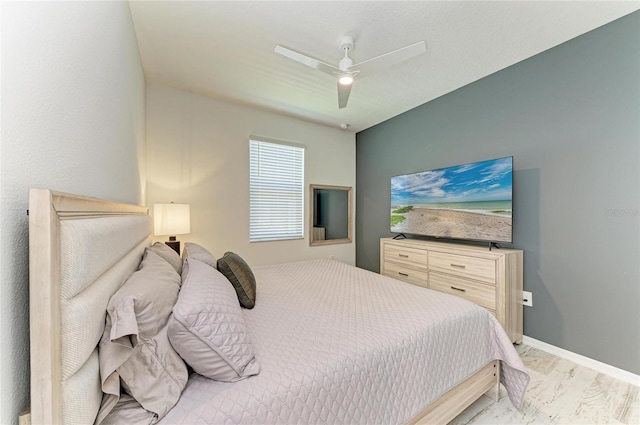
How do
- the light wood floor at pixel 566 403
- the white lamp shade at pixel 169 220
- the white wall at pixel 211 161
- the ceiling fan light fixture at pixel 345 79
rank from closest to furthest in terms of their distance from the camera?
the light wood floor at pixel 566 403, the ceiling fan light fixture at pixel 345 79, the white lamp shade at pixel 169 220, the white wall at pixel 211 161

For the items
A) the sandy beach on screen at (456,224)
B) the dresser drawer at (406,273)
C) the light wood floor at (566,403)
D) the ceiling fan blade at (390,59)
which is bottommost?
the light wood floor at (566,403)

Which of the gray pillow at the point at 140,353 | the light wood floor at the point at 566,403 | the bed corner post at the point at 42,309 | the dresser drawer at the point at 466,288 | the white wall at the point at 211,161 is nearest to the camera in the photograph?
the bed corner post at the point at 42,309

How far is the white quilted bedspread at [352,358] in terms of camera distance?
0.91 m

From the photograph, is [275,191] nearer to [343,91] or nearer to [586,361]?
[343,91]

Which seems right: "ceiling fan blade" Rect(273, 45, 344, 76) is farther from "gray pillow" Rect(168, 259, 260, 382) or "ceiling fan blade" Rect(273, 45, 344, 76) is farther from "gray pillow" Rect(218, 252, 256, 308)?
"gray pillow" Rect(168, 259, 260, 382)

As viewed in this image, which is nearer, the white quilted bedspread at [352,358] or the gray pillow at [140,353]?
the gray pillow at [140,353]

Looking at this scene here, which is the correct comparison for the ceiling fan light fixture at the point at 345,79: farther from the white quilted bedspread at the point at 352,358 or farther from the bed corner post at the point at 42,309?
the bed corner post at the point at 42,309

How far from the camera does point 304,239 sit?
3912 millimetres

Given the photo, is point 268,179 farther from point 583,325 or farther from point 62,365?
point 583,325

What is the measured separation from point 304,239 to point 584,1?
11.7 feet

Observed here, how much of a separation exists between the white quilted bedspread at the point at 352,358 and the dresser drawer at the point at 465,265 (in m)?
0.86

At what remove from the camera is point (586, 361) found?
209cm

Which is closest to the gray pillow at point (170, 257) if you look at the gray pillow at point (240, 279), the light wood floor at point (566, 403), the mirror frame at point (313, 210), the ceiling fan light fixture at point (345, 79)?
the gray pillow at point (240, 279)

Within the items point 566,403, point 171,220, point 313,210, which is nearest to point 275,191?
point 313,210
